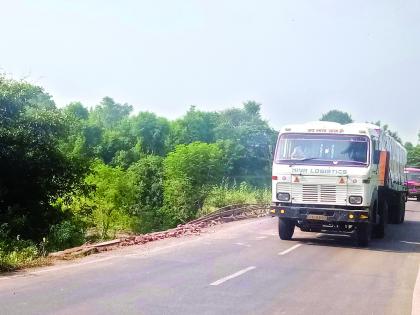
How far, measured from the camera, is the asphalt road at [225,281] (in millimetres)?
7227

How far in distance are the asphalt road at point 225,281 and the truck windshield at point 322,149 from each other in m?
2.24

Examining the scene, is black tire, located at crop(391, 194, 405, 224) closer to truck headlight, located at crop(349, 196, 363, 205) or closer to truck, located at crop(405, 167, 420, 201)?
truck headlight, located at crop(349, 196, 363, 205)

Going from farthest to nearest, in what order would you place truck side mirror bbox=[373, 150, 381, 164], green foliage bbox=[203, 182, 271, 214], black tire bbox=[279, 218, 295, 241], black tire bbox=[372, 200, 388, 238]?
green foliage bbox=[203, 182, 271, 214]
black tire bbox=[372, 200, 388, 238]
black tire bbox=[279, 218, 295, 241]
truck side mirror bbox=[373, 150, 381, 164]

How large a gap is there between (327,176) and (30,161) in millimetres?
10485

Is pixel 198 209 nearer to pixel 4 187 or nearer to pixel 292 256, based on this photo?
pixel 4 187

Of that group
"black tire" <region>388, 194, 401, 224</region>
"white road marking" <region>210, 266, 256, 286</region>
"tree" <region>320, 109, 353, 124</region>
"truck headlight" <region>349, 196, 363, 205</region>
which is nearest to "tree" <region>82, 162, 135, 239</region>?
"black tire" <region>388, 194, 401, 224</region>

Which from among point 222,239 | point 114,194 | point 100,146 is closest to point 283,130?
point 222,239

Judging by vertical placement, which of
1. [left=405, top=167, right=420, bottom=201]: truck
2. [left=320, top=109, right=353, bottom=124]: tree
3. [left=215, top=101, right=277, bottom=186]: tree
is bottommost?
[left=405, top=167, right=420, bottom=201]: truck

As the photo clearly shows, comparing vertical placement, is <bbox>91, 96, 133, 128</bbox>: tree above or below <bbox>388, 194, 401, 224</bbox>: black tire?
above

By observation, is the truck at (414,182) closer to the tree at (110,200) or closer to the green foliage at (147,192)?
the green foliage at (147,192)

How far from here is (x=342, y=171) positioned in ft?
43.4

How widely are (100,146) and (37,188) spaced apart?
38459mm

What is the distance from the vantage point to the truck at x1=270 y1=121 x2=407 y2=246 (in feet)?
43.4

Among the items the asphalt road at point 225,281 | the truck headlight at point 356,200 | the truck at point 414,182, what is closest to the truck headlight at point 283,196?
the asphalt road at point 225,281
